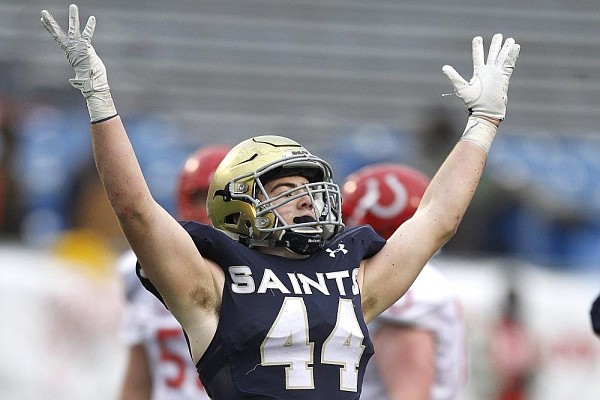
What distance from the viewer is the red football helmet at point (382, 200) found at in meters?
4.65

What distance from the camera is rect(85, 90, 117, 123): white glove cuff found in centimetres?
300

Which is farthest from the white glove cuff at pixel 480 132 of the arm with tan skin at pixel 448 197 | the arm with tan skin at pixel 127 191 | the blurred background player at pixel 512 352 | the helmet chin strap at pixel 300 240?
the blurred background player at pixel 512 352

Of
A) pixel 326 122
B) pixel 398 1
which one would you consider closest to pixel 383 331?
pixel 326 122

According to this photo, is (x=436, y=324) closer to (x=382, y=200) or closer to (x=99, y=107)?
(x=382, y=200)

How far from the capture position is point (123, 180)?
9.80 feet

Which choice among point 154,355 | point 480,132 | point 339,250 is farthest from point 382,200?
point 339,250

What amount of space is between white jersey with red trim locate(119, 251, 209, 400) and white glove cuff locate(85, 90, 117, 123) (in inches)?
64.1

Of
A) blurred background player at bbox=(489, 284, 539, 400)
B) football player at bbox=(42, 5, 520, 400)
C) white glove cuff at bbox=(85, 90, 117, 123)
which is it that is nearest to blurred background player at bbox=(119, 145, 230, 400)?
football player at bbox=(42, 5, 520, 400)

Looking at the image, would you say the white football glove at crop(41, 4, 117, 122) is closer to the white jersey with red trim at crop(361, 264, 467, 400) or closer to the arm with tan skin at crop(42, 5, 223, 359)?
the arm with tan skin at crop(42, 5, 223, 359)

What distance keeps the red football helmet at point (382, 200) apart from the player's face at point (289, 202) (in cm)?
137

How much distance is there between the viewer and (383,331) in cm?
428

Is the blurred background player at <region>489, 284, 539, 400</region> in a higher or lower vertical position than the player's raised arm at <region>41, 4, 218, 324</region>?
lower

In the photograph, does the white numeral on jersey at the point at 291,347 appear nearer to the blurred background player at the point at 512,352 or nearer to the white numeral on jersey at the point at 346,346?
the white numeral on jersey at the point at 346,346

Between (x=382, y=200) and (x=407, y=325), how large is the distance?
0.56 meters
